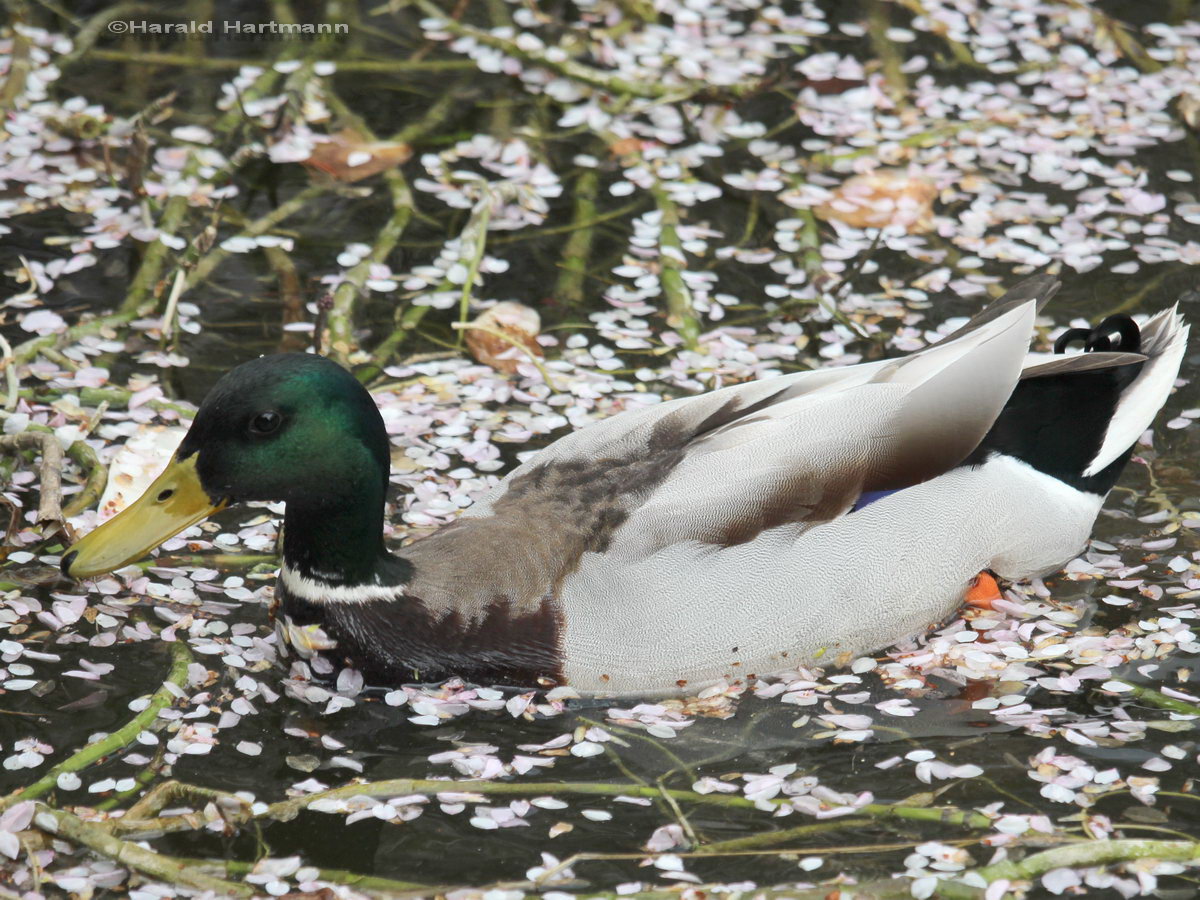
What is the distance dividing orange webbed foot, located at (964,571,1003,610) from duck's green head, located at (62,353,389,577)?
1887mm

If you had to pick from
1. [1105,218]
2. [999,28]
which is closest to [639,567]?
[1105,218]

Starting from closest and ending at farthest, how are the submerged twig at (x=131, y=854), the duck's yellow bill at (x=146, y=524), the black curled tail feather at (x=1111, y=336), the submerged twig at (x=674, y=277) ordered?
the submerged twig at (x=131, y=854)
the duck's yellow bill at (x=146, y=524)
the black curled tail feather at (x=1111, y=336)
the submerged twig at (x=674, y=277)

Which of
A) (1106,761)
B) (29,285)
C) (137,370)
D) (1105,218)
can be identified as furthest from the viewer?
(1105,218)

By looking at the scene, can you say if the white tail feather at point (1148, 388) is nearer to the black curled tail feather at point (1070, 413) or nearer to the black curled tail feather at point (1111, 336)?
the black curled tail feather at point (1070, 413)

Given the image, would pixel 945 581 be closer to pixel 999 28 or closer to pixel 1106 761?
pixel 1106 761

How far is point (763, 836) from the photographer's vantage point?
428cm

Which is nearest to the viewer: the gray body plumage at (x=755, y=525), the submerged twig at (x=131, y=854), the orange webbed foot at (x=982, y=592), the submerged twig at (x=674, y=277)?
the submerged twig at (x=131, y=854)

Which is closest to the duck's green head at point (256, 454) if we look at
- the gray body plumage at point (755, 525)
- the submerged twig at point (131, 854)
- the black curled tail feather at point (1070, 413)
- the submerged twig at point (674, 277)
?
the gray body plumage at point (755, 525)

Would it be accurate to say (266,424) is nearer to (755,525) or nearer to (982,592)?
(755,525)

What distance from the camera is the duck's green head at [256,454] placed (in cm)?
453

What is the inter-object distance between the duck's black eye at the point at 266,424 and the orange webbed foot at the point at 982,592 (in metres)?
2.12

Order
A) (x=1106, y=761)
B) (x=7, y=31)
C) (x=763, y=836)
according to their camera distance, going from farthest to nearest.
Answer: (x=7, y=31) → (x=1106, y=761) → (x=763, y=836)

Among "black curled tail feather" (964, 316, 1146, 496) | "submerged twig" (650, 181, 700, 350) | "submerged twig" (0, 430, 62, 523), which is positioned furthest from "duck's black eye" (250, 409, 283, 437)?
"submerged twig" (650, 181, 700, 350)

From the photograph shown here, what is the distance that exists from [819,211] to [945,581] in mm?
2853
